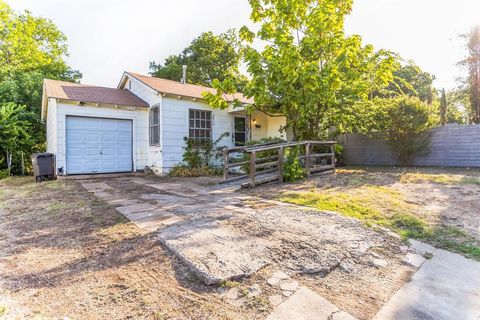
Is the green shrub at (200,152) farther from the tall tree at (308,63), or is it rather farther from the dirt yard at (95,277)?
the dirt yard at (95,277)

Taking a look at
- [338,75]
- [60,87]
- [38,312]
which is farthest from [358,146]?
[38,312]

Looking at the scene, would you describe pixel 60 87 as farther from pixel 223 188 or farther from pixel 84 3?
pixel 223 188

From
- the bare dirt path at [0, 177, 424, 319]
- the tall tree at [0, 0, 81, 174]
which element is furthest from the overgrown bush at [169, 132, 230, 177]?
the tall tree at [0, 0, 81, 174]

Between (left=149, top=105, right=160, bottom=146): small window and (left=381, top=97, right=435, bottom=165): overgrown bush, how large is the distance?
28.1 ft

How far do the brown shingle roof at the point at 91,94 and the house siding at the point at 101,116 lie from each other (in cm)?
28

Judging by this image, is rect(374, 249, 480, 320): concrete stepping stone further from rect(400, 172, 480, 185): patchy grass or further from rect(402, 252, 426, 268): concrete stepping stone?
rect(400, 172, 480, 185): patchy grass

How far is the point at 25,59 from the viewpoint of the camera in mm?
22891

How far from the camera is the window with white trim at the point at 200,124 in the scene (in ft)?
36.2

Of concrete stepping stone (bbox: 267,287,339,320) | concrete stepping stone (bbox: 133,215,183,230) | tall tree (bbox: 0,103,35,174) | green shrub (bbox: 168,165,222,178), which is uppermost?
tall tree (bbox: 0,103,35,174)

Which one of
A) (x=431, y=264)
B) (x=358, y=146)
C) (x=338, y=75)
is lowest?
(x=431, y=264)

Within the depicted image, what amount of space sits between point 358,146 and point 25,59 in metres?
25.7

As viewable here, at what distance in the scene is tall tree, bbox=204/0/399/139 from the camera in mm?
7973

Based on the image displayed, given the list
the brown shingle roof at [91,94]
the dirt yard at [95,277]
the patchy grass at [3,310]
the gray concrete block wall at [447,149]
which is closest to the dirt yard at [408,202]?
the dirt yard at [95,277]


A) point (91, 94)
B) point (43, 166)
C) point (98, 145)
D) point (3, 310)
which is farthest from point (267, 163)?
point (43, 166)
